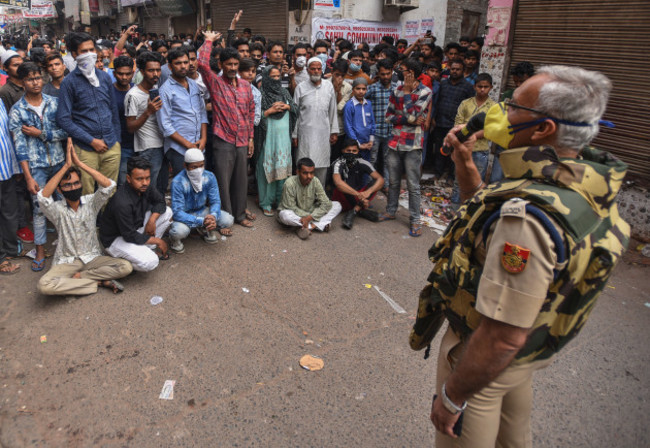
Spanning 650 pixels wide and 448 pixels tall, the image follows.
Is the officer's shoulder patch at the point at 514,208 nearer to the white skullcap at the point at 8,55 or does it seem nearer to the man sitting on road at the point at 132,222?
the man sitting on road at the point at 132,222

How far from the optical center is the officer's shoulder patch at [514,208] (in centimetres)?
131

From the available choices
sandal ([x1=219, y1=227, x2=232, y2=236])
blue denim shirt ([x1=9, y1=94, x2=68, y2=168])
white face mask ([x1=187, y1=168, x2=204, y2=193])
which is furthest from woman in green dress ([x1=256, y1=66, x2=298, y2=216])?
blue denim shirt ([x1=9, y1=94, x2=68, y2=168])

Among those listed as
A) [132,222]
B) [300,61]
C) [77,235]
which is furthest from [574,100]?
[300,61]

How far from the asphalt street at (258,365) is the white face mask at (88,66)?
197cm

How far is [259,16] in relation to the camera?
13.4 meters

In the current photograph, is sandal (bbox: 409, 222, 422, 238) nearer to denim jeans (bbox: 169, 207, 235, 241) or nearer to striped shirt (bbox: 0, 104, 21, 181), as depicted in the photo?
denim jeans (bbox: 169, 207, 235, 241)

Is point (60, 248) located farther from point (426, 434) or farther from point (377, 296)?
point (426, 434)

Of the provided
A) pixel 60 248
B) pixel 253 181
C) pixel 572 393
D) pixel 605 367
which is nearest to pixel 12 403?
pixel 60 248

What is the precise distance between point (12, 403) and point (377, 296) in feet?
9.45

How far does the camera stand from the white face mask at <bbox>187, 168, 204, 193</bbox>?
473 centimetres

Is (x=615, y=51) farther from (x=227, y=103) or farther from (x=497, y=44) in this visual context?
(x=227, y=103)

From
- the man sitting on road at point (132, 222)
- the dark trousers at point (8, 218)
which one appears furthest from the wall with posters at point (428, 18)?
the dark trousers at point (8, 218)

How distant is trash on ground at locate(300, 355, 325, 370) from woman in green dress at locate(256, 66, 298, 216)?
2.94 metres

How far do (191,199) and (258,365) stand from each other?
7.79 ft
